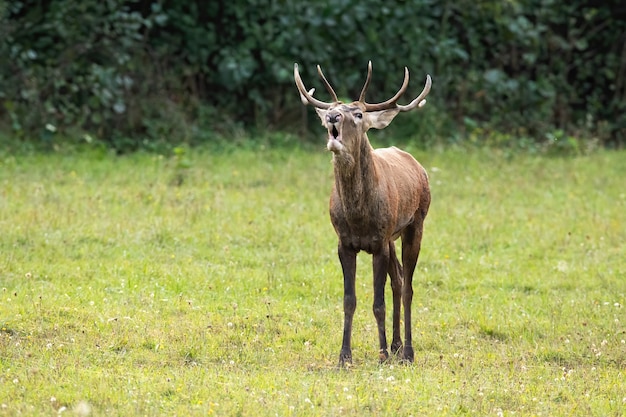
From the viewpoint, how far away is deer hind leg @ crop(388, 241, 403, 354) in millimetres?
8305

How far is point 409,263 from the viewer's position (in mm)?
8625

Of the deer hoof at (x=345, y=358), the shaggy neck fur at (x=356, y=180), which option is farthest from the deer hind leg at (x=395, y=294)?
the shaggy neck fur at (x=356, y=180)

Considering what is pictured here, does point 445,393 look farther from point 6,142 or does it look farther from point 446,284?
point 6,142

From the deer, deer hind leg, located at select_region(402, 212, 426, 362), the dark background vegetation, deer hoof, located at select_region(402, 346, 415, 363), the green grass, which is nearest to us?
the green grass

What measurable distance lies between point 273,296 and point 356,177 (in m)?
2.30

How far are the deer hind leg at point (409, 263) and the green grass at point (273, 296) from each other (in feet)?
0.55

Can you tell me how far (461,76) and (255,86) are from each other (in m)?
4.11

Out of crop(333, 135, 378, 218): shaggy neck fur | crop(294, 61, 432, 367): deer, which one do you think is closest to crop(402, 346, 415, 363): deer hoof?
crop(294, 61, 432, 367): deer

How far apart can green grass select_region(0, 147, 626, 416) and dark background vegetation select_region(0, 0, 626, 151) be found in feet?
5.85

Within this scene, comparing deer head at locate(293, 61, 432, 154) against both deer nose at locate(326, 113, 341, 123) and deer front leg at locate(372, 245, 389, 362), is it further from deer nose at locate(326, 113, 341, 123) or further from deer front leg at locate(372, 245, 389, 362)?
deer front leg at locate(372, 245, 389, 362)

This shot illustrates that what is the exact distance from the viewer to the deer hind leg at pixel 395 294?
830 centimetres

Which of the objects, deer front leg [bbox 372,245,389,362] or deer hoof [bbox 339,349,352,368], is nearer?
deer hoof [bbox 339,349,352,368]

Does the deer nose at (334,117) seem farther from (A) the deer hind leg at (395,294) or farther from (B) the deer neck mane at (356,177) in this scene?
(A) the deer hind leg at (395,294)

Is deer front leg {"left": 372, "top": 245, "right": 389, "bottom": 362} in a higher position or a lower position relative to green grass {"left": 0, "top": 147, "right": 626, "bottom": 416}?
higher
